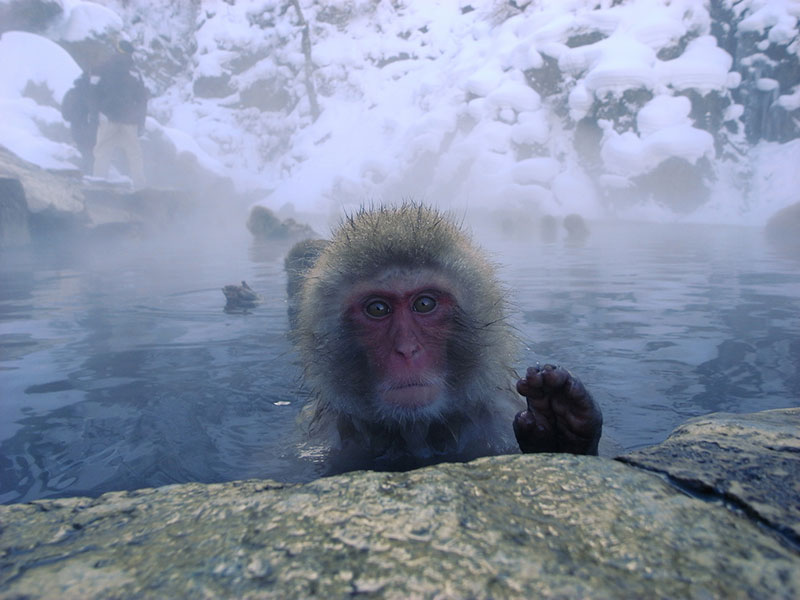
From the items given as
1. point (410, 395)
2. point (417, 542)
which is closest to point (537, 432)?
point (410, 395)

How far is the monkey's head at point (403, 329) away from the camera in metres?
2.14

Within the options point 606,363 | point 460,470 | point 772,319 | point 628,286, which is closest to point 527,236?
point 628,286

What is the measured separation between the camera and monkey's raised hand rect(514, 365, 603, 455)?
1.76 metres

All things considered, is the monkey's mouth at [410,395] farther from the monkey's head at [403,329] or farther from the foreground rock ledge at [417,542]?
the foreground rock ledge at [417,542]

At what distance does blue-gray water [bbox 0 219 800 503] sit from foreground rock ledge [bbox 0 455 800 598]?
1424 millimetres

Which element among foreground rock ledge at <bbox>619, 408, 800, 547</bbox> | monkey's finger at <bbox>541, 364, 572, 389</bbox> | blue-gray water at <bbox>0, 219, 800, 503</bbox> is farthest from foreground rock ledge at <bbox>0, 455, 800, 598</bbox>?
blue-gray water at <bbox>0, 219, 800, 503</bbox>

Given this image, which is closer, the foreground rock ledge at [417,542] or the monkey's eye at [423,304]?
the foreground rock ledge at [417,542]

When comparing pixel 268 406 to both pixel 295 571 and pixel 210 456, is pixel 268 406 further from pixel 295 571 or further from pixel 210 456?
pixel 295 571

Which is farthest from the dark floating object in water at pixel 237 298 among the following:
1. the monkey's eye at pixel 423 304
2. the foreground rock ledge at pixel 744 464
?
the foreground rock ledge at pixel 744 464

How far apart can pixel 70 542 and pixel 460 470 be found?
2.48ft

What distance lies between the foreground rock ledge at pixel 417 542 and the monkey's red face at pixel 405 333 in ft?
3.07

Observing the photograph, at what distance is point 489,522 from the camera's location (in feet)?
2.98

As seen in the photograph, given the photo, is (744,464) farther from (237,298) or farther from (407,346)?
(237,298)

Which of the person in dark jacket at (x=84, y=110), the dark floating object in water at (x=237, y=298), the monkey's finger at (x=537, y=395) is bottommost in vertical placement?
the dark floating object in water at (x=237, y=298)
